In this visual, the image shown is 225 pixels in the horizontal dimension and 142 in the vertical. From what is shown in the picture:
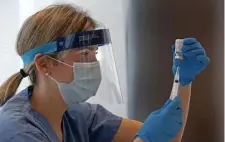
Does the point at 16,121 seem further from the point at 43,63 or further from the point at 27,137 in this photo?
the point at 43,63

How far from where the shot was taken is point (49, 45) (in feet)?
3.26

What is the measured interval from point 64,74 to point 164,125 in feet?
1.05

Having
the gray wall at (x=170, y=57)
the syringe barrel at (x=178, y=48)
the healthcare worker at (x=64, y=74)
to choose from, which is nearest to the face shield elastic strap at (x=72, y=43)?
the healthcare worker at (x=64, y=74)

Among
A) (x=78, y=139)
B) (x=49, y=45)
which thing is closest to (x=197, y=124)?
(x=78, y=139)

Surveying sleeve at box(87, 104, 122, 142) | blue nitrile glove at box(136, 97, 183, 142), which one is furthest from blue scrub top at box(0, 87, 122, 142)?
blue nitrile glove at box(136, 97, 183, 142)

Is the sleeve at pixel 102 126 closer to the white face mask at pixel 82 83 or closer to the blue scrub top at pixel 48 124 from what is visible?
the blue scrub top at pixel 48 124

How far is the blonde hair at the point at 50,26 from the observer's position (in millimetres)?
989

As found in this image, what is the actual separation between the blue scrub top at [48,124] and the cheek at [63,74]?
4.2 inches

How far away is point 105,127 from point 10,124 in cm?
36

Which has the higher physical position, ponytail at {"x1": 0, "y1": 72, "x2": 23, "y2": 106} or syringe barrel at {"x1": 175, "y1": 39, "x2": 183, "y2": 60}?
syringe barrel at {"x1": 175, "y1": 39, "x2": 183, "y2": 60}

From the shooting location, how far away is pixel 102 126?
1185 mm

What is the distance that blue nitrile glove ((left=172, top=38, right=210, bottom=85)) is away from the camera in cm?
99

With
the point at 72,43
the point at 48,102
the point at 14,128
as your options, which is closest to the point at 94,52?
the point at 72,43

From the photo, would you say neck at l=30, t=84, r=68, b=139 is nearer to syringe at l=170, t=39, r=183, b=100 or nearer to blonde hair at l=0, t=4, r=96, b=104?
blonde hair at l=0, t=4, r=96, b=104
